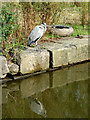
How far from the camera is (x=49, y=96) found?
3.94m

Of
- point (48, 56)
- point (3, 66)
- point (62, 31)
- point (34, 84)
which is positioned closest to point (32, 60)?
point (48, 56)

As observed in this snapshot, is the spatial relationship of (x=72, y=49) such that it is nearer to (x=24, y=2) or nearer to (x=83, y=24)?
(x=24, y=2)

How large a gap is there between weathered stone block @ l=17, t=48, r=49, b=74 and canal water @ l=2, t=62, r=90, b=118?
17 cm

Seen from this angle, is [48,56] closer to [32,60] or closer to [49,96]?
[32,60]

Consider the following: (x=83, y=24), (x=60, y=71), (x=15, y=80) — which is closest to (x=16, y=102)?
(x=15, y=80)

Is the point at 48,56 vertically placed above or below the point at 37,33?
below

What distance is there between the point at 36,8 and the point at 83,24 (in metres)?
2.38

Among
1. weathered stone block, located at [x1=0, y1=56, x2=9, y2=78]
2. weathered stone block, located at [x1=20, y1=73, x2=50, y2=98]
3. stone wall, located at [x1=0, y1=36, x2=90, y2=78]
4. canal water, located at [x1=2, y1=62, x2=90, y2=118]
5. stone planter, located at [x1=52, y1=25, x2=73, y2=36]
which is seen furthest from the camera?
stone planter, located at [x1=52, y1=25, x2=73, y2=36]

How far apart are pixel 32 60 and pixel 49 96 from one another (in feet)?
3.56

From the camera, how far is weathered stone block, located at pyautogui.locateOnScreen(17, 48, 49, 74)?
15.3 ft

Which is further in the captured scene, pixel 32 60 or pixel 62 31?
pixel 62 31

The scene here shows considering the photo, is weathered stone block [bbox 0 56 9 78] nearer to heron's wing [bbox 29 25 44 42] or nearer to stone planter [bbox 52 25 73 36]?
heron's wing [bbox 29 25 44 42]

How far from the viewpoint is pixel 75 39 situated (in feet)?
19.9

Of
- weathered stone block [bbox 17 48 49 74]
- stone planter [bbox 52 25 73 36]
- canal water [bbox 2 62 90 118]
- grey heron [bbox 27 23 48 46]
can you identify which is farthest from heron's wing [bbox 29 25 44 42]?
stone planter [bbox 52 25 73 36]
